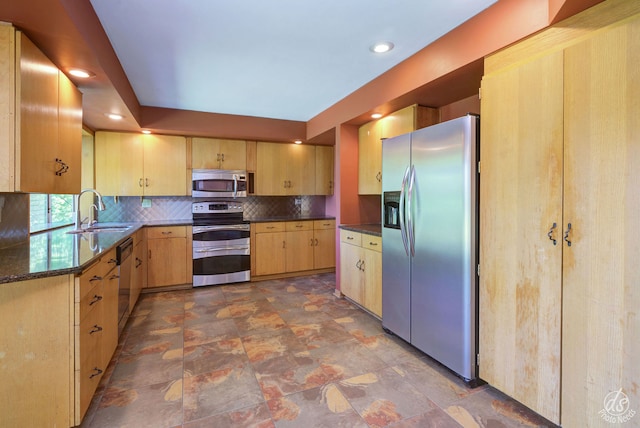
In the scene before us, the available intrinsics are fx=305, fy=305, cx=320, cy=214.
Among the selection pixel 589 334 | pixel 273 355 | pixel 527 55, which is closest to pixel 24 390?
pixel 273 355

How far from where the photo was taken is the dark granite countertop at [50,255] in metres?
1.45

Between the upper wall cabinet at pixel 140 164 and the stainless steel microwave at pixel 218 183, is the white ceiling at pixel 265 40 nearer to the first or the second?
the upper wall cabinet at pixel 140 164

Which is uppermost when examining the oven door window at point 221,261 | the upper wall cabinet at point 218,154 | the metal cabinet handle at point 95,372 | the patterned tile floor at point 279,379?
the upper wall cabinet at point 218,154

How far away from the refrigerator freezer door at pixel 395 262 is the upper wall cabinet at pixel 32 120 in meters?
2.44

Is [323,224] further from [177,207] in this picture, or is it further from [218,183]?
[177,207]

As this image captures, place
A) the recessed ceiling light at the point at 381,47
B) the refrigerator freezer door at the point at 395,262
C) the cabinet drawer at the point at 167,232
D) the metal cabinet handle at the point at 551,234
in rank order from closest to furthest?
the metal cabinet handle at the point at 551,234, the recessed ceiling light at the point at 381,47, the refrigerator freezer door at the point at 395,262, the cabinet drawer at the point at 167,232

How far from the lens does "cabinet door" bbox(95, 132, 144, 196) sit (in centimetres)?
405

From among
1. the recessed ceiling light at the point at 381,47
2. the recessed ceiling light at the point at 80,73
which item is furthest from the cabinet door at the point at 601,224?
the recessed ceiling light at the point at 80,73

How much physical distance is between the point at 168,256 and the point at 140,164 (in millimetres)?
1328

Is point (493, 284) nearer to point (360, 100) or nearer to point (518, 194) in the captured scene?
point (518, 194)

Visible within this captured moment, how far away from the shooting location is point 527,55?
173 centimetres

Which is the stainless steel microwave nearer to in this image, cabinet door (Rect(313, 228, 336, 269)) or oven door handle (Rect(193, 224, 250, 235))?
oven door handle (Rect(193, 224, 250, 235))

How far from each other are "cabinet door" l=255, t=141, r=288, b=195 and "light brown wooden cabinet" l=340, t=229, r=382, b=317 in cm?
170

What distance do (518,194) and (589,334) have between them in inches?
29.8
